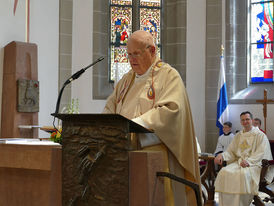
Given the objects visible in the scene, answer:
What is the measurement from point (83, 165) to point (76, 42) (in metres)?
8.64

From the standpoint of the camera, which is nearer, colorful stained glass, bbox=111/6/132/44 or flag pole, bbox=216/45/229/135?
flag pole, bbox=216/45/229/135

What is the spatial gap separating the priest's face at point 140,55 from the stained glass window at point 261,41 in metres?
8.36

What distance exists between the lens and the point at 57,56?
10.5 metres

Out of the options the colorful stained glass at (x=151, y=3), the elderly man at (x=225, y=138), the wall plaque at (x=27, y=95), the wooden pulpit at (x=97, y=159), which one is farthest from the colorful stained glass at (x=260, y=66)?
the wooden pulpit at (x=97, y=159)

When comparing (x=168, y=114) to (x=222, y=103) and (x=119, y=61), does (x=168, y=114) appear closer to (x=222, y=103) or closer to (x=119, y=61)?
(x=222, y=103)

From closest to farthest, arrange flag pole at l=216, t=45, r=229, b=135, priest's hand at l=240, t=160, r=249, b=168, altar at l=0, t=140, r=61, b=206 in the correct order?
altar at l=0, t=140, r=61, b=206, priest's hand at l=240, t=160, r=249, b=168, flag pole at l=216, t=45, r=229, b=135

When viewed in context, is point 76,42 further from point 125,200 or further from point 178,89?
point 125,200

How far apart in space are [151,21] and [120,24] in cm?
78

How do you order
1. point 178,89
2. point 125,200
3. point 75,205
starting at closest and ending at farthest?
point 125,200 → point 75,205 → point 178,89

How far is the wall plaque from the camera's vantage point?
26.5 ft

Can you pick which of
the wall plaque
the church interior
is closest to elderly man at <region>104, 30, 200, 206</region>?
the wall plaque

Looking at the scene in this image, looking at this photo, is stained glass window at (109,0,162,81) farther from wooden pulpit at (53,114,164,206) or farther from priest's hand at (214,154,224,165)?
wooden pulpit at (53,114,164,206)

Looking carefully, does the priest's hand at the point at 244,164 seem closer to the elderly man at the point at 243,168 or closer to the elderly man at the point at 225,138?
the elderly man at the point at 243,168

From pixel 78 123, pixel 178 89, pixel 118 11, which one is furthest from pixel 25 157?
pixel 118 11
